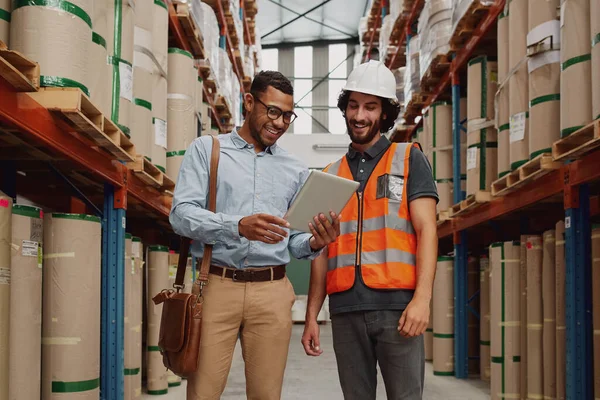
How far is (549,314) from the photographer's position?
15.4 feet

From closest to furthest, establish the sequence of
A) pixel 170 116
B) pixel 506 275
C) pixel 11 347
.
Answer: pixel 11 347
pixel 506 275
pixel 170 116

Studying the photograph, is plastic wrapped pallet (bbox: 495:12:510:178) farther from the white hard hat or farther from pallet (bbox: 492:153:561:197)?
the white hard hat

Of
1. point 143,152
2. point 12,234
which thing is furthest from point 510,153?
point 12,234

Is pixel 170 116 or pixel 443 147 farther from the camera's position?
pixel 443 147

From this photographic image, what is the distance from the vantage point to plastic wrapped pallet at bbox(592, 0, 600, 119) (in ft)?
11.8

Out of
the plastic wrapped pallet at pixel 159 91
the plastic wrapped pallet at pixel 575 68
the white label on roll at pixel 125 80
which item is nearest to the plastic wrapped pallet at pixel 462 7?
the plastic wrapped pallet at pixel 575 68

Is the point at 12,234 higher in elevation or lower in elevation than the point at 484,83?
lower

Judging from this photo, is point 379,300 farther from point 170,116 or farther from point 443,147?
point 443,147

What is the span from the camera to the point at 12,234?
10.6 feet

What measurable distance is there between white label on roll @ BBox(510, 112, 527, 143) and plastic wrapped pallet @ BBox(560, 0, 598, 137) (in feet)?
2.45

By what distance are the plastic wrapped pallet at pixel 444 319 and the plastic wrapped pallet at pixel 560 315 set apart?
2543mm

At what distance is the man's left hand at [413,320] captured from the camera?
2.46 metres

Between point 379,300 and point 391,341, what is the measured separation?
16cm

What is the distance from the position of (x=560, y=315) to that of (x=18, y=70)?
3651mm
